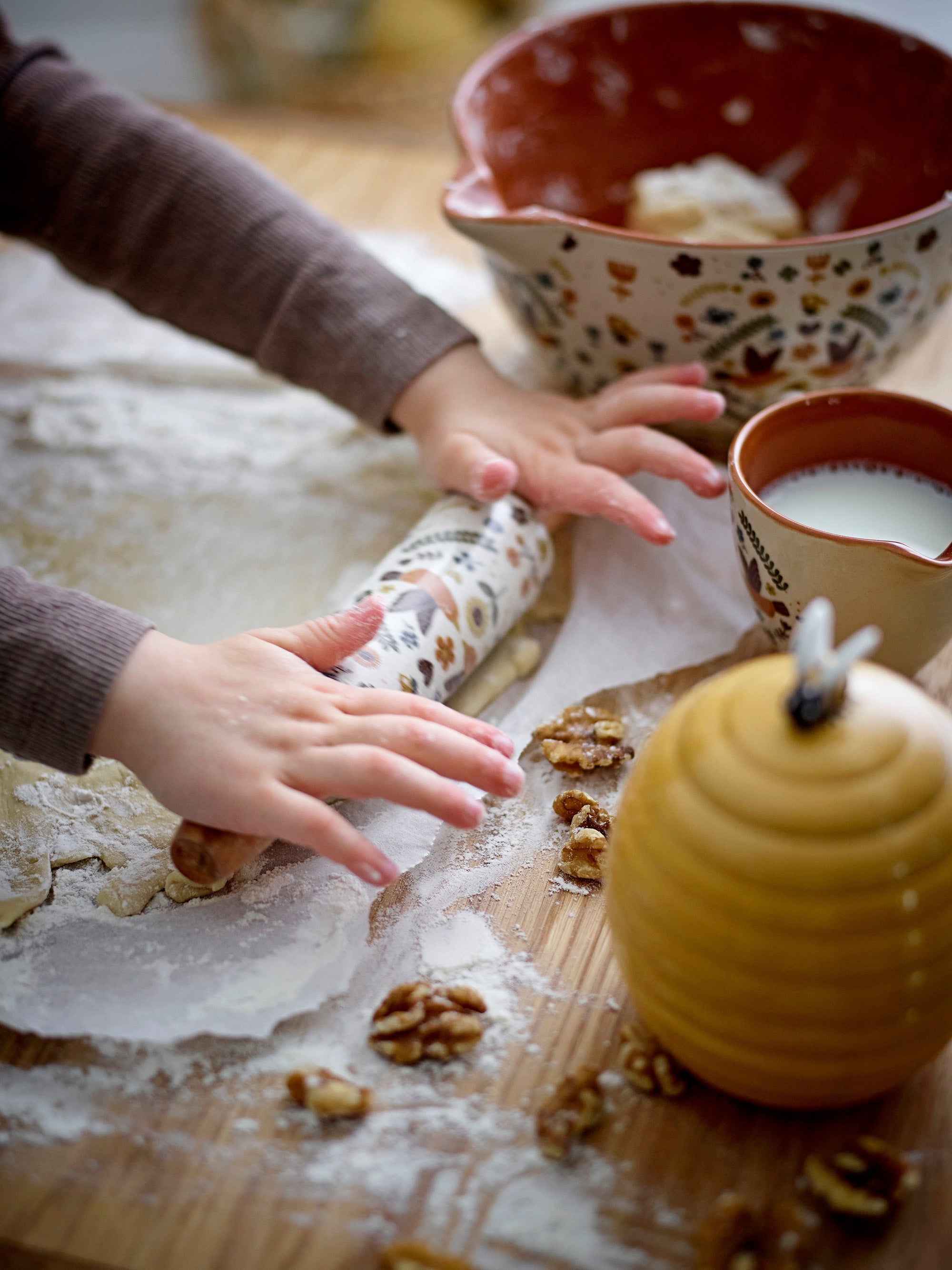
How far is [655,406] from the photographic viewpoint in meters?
0.71

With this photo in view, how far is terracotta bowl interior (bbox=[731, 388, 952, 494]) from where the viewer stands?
616 mm

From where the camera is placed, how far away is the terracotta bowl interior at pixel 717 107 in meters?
0.85

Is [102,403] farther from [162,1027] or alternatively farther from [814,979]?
[814,979]

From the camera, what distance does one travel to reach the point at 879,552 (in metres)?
0.53

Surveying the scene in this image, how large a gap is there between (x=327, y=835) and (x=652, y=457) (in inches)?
13.0

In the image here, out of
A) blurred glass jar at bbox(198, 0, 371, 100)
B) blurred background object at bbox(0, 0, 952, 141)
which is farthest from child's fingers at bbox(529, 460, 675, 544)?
blurred glass jar at bbox(198, 0, 371, 100)

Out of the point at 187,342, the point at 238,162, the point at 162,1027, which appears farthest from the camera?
the point at 187,342

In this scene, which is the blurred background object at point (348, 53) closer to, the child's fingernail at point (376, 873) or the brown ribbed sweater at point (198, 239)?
the brown ribbed sweater at point (198, 239)

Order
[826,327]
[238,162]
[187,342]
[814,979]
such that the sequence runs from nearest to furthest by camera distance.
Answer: [814,979], [826,327], [238,162], [187,342]

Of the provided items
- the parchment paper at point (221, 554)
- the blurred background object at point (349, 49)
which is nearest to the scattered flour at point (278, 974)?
the parchment paper at point (221, 554)

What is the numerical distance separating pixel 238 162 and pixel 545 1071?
69 centimetres

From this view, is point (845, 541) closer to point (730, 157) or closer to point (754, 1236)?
point (754, 1236)

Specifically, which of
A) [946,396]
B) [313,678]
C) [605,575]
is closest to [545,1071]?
[313,678]

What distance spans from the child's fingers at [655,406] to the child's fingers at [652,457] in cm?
1
